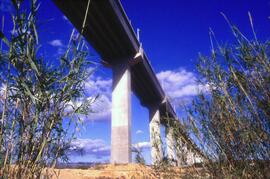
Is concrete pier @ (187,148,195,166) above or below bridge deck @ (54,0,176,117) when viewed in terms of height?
below

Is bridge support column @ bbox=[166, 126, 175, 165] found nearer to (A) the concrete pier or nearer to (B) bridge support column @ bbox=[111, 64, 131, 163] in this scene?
(A) the concrete pier

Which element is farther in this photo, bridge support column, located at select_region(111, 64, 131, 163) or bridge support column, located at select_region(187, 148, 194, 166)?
bridge support column, located at select_region(111, 64, 131, 163)

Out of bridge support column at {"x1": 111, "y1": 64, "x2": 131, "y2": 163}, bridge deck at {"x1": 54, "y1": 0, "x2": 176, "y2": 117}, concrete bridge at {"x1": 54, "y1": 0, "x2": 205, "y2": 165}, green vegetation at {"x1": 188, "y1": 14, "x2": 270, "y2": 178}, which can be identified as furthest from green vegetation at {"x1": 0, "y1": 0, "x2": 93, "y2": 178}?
bridge support column at {"x1": 111, "y1": 64, "x2": 131, "y2": 163}

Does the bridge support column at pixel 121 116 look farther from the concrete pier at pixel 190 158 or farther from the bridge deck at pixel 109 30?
the concrete pier at pixel 190 158

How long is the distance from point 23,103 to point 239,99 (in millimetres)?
2433

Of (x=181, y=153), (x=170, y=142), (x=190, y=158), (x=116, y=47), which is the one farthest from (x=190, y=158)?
(x=116, y=47)

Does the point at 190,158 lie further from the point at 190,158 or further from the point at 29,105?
the point at 29,105

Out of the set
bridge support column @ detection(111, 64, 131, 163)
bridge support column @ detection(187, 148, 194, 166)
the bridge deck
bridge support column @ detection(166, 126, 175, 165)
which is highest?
the bridge deck

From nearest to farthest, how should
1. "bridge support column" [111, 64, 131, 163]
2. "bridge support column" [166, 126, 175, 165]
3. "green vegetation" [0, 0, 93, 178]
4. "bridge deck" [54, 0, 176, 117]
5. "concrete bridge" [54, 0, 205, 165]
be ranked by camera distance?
"green vegetation" [0, 0, 93, 178] < "bridge support column" [166, 126, 175, 165] < "bridge deck" [54, 0, 176, 117] < "concrete bridge" [54, 0, 205, 165] < "bridge support column" [111, 64, 131, 163]

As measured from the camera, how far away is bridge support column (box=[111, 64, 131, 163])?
17.6 metres

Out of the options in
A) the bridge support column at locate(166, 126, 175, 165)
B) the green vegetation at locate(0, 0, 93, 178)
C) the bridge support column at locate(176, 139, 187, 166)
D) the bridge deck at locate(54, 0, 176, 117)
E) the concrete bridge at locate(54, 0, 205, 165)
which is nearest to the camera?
the green vegetation at locate(0, 0, 93, 178)

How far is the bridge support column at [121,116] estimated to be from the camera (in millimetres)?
17625

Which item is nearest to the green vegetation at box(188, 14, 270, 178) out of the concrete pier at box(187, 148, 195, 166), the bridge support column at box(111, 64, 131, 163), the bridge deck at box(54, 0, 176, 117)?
the concrete pier at box(187, 148, 195, 166)

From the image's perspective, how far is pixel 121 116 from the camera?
1880 cm
